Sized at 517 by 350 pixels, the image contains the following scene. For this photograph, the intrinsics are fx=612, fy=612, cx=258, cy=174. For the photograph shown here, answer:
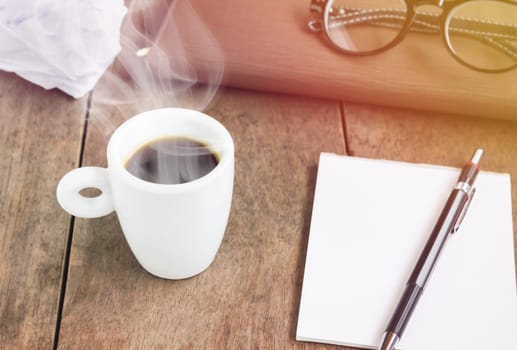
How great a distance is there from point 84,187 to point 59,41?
0.97 ft

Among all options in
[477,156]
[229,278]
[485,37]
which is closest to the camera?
[229,278]

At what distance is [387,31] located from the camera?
89 centimetres

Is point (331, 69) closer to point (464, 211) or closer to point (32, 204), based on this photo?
point (464, 211)

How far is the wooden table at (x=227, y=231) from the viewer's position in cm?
58

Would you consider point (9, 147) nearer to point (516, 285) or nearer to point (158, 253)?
point (158, 253)

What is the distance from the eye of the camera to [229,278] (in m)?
0.63

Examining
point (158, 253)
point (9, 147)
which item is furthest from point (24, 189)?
point (158, 253)

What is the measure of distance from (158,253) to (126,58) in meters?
0.36

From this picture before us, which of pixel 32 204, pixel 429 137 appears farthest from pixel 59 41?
pixel 429 137

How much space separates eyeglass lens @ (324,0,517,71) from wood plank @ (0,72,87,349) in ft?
1.25

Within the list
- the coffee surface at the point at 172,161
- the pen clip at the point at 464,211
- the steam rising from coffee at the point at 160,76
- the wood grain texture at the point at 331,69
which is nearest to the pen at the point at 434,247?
the pen clip at the point at 464,211

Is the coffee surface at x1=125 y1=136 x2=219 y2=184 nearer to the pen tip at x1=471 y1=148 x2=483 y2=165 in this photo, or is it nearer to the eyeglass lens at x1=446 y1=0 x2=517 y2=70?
the pen tip at x1=471 y1=148 x2=483 y2=165

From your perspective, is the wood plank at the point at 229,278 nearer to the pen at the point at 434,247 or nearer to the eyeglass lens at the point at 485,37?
the pen at the point at 434,247

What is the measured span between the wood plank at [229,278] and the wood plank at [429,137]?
5cm
